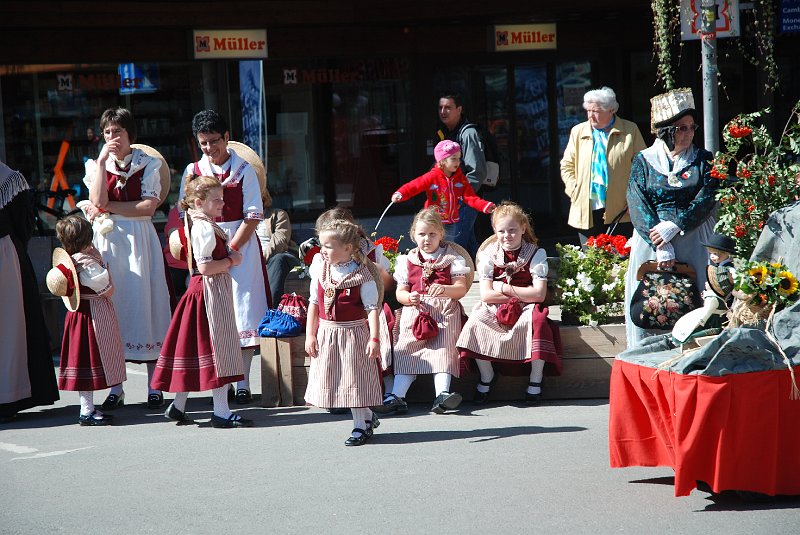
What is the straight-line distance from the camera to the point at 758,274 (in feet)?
17.4

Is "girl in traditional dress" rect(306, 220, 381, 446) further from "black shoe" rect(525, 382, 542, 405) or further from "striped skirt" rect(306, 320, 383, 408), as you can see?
"black shoe" rect(525, 382, 542, 405)

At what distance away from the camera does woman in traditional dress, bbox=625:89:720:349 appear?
7.20 m

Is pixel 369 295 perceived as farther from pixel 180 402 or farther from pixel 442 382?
pixel 180 402

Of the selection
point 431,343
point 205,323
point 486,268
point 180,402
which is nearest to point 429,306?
point 431,343

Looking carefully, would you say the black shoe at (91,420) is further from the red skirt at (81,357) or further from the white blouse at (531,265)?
the white blouse at (531,265)

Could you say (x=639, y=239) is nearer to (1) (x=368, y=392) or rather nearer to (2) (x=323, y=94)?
(1) (x=368, y=392)

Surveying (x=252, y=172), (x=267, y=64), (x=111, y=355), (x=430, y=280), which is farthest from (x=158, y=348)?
(x=267, y=64)

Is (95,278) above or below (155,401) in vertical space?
above

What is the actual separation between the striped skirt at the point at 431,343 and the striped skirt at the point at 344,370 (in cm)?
83

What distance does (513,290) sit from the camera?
765 centimetres

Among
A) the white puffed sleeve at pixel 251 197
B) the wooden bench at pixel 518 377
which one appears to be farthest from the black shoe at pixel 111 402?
the white puffed sleeve at pixel 251 197

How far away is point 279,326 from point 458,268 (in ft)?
4.10

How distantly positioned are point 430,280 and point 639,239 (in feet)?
4.49

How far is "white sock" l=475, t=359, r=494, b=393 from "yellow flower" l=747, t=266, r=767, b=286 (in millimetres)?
2639
